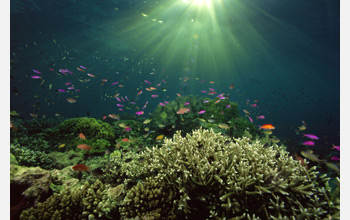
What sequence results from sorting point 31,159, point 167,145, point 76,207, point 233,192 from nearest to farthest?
point 233,192
point 76,207
point 167,145
point 31,159

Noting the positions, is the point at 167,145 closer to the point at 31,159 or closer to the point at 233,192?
the point at 233,192

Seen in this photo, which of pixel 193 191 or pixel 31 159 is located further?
pixel 31 159

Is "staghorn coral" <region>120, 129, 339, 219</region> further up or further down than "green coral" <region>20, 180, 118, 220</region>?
further down

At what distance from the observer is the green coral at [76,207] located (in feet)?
9.12

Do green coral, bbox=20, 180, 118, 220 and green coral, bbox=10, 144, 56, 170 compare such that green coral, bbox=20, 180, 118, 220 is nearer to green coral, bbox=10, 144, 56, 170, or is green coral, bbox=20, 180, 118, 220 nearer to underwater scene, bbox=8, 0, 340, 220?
underwater scene, bbox=8, 0, 340, 220

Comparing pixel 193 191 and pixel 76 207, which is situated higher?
pixel 76 207

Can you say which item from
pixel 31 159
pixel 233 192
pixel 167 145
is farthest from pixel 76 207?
pixel 31 159

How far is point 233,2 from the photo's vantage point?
19156 millimetres

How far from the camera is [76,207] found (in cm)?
304

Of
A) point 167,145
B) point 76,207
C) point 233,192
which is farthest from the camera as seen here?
point 167,145

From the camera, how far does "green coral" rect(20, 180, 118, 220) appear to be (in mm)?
2781

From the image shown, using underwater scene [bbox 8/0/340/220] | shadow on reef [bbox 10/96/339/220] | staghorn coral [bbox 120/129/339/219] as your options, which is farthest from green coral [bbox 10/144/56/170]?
staghorn coral [bbox 120/129/339/219]

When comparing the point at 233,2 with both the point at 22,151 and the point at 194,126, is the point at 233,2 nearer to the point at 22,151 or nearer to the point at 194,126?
the point at 194,126

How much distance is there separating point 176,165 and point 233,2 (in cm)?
2264
